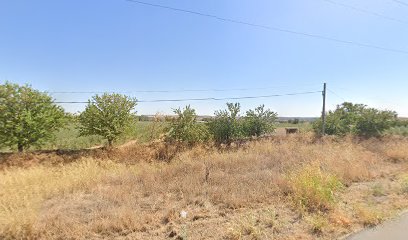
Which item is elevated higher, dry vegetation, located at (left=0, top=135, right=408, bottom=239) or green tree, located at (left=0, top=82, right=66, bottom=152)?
green tree, located at (left=0, top=82, right=66, bottom=152)

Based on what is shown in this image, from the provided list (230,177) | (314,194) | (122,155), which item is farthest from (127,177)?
(122,155)

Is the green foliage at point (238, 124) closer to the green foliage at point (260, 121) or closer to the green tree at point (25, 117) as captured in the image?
the green foliage at point (260, 121)

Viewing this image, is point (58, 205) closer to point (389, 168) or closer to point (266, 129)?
point (389, 168)

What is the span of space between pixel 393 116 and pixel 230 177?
22887 mm

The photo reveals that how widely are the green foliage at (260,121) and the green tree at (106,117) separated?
29.2ft

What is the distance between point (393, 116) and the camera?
79.7 feet

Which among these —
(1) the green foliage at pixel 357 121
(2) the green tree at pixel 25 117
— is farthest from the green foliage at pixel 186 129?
(1) the green foliage at pixel 357 121

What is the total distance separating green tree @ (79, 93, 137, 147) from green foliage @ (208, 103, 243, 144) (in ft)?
19.6

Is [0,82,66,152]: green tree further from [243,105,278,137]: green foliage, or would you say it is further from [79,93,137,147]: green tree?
[243,105,278,137]: green foliage

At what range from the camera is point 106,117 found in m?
17.2

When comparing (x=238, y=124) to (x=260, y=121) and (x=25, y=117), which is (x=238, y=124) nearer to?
(x=260, y=121)

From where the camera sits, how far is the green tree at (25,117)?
48.2 feet

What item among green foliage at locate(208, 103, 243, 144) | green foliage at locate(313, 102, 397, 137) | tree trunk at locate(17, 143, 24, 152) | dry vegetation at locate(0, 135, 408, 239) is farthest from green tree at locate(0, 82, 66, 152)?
green foliage at locate(313, 102, 397, 137)

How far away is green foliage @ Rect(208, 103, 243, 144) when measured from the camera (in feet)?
65.1
